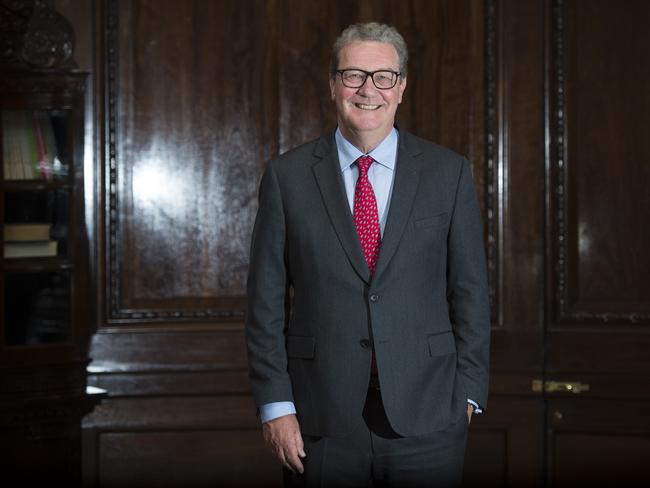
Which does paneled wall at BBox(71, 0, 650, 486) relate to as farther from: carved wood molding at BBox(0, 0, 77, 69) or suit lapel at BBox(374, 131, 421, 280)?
suit lapel at BBox(374, 131, 421, 280)

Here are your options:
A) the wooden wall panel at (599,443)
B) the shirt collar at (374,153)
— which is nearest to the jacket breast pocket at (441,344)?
the shirt collar at (374,153)

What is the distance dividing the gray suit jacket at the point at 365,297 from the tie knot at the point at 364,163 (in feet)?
0.18

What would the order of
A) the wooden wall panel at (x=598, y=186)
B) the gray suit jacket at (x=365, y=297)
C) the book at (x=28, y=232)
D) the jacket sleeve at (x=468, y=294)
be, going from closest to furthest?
the gray suit jacket at (x=365, y=297)
the jacket sleeve at (x=468, y=294)
the book at (x=28, y=232)
the wooden wall panel at (x=598, y=186)

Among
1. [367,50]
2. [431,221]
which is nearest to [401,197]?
[431,221]

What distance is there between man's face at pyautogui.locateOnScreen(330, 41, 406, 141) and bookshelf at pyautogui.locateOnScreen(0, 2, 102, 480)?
1.69 meters

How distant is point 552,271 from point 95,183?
1717 mm

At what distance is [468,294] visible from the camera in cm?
219

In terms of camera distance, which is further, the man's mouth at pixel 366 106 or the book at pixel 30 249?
the book at pixel 30 249

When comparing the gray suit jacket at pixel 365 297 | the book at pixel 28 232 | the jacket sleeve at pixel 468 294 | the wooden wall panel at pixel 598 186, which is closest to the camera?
the gray suit jacket at pixel 365 297

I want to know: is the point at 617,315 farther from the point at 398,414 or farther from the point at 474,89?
the point at 398,414

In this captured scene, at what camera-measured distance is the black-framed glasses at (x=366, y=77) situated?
6.88ft

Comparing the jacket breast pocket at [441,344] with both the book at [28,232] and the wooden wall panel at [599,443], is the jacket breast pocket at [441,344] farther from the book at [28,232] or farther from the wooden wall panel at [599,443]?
the book at [28,232]

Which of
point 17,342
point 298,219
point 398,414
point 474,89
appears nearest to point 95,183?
point 17,342

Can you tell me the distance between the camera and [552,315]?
12.2 feet
